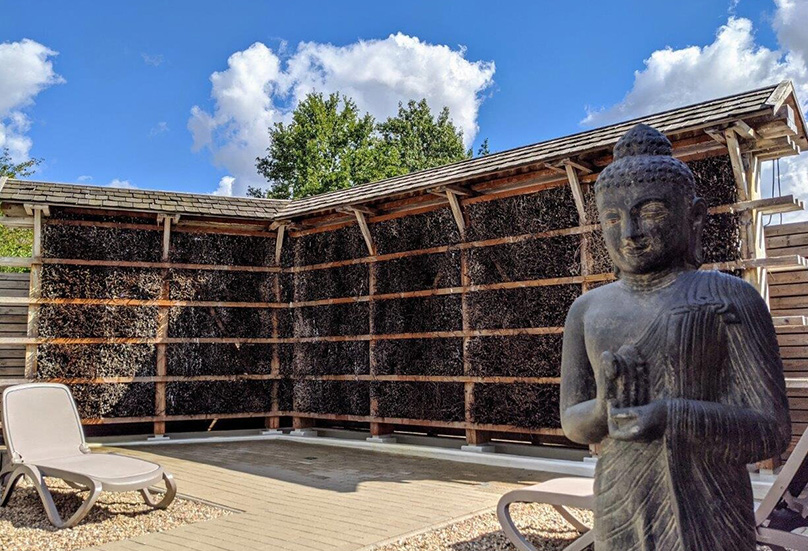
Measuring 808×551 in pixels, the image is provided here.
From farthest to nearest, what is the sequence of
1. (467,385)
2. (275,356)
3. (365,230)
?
(275,356)
(365,230)
(467,385)

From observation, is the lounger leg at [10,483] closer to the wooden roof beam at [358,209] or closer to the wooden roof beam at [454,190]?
the wooden roof beam at [358,209]

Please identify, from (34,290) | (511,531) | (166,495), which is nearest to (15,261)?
(34,290)

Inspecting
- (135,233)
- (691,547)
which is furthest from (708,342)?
(135,233)

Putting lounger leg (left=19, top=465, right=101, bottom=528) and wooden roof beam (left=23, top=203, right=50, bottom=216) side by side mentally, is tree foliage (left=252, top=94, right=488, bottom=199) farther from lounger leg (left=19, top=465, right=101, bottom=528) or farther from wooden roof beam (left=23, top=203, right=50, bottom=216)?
lounger leg (left=19, top=465, right=101, bottom=528)

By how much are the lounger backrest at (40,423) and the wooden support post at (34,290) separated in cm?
282

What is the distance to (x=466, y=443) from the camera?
787 cm

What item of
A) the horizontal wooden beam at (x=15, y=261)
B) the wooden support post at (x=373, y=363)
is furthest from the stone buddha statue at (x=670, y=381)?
the horizontal wooden beam at (x=15, y=261)

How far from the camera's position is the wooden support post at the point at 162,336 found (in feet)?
30.1

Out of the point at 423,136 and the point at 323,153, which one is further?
the point at 423,136

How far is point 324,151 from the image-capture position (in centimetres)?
2305

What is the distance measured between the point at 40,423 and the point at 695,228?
597cm

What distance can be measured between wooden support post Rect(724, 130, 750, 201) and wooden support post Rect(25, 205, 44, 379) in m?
8.39

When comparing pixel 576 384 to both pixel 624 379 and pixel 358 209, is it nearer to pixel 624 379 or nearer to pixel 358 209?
pixel 624 379

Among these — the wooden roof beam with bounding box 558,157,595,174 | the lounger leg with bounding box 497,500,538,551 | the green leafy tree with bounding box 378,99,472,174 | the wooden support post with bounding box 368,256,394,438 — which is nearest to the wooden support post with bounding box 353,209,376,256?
the wooden support post with bounding box 368,256,394,438
